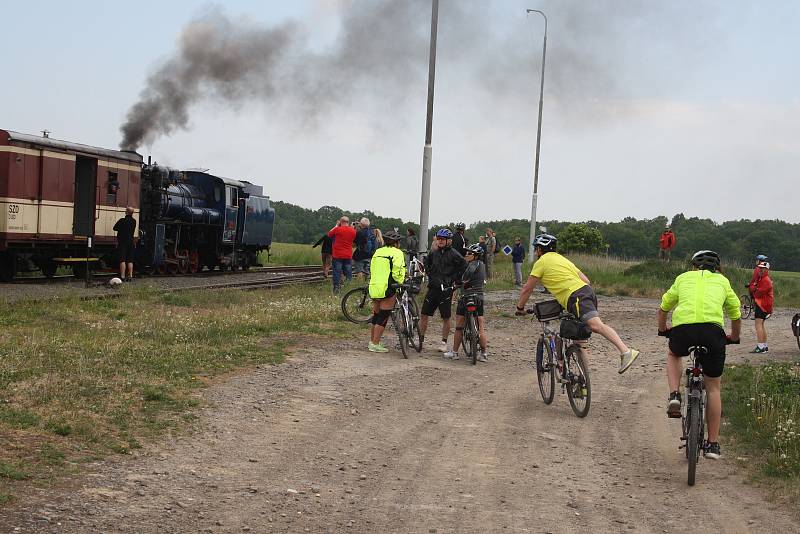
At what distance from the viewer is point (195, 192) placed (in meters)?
31.2

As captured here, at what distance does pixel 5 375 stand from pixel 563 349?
5.72 m

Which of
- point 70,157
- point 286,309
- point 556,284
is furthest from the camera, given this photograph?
point 70,157

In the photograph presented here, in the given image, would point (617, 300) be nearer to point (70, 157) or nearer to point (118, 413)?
point (70, 157)

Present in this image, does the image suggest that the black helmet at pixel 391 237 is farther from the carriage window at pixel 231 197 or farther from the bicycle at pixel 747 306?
the carriage window at pixel 231 197

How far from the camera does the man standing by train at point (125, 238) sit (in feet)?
75.0

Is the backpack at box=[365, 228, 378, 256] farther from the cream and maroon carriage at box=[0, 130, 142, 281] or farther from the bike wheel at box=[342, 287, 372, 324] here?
the bike wheel at box=[342, 287, 372, 324]

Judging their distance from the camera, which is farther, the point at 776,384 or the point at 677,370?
the point at 776,384

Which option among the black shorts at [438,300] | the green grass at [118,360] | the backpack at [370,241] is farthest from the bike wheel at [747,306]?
the black shorts at [438,300]

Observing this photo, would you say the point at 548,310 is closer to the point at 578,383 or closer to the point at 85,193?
the point at 578,383

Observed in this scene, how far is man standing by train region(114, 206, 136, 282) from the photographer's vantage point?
2286 cm

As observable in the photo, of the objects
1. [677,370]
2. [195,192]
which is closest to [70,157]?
[195,192]

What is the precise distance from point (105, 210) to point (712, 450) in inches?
794

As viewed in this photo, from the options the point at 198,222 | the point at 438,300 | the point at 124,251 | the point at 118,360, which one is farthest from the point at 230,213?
the point at 118,360

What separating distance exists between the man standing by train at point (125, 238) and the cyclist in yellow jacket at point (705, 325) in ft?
55.7
